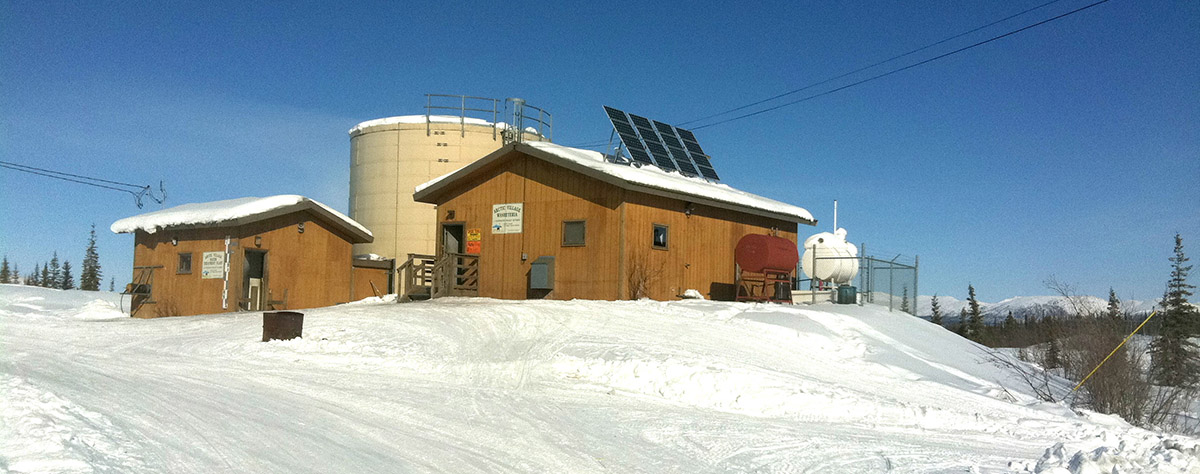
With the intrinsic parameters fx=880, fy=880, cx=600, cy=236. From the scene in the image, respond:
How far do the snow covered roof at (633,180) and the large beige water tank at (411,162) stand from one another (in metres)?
6.70

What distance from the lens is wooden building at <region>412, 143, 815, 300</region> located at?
69.4ft

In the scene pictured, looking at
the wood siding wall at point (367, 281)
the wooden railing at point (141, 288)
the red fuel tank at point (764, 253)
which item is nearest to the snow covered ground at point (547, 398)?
the red fuel tank at point (764, 253)

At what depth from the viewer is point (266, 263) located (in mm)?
26125

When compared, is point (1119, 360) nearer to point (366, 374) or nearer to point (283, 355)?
point (366, 374)

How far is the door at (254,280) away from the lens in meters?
26.1

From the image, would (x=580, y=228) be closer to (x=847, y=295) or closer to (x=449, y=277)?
(x=449, y=277)

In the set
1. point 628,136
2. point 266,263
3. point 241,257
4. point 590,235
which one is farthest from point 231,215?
point 628,136

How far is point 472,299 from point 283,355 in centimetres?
816

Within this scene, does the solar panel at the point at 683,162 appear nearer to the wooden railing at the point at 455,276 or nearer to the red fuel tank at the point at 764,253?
the red fuel tank at the point at 764,253

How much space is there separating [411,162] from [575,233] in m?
12.2

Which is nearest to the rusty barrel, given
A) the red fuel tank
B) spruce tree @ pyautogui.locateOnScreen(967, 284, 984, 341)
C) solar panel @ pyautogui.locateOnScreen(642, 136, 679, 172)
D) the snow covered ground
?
A: the snow covered ground

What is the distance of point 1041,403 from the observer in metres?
12.9

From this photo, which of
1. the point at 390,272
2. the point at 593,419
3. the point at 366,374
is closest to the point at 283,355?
the point at 366,374

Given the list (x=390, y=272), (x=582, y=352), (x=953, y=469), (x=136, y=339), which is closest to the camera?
(x=953, y=469)
